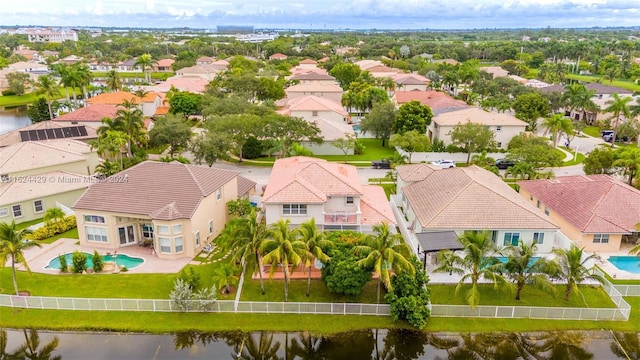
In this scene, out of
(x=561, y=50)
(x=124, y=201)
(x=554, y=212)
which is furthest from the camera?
(x=561, y=50)

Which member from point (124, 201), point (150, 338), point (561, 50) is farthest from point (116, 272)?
point (561, 50)

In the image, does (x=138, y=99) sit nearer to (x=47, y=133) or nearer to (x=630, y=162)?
(x=47, y=133)

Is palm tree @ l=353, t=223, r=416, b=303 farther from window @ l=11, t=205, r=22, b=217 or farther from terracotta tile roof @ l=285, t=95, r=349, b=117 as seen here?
terracotta tile roof @ l=285, t=95, r=349, b=117

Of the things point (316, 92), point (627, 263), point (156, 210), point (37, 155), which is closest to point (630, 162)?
point (627, 263)

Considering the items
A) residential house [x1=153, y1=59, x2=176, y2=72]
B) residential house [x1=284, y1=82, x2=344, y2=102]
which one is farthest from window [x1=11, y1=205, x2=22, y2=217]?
residential house [x1=153, y1=59, x2=176, y2=72]

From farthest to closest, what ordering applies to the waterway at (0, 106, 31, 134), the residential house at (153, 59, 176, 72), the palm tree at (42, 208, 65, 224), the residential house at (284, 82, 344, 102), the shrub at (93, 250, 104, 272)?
the residential house at (153, 59, 176, 72) → the residential house at (284, 82, 344, 102) → the waterway at (0, 106, 31, 134) → the palm tree at (42, 208, 65, 224) → the shrub at (93, 250, 104, 272)

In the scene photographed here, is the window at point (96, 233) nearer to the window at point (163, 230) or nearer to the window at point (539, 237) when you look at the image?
the window at point (163, 230)

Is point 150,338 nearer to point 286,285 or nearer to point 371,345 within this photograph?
point 286,285
